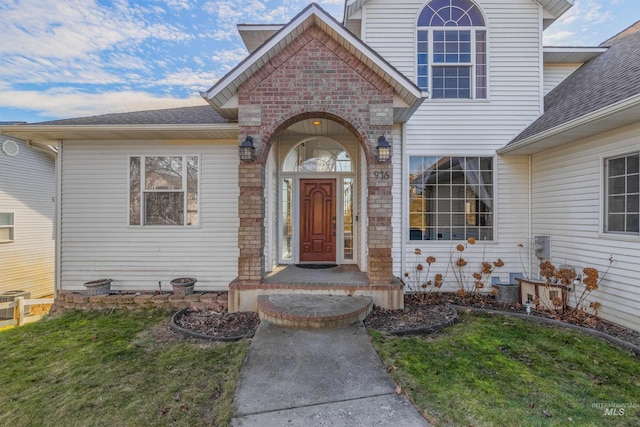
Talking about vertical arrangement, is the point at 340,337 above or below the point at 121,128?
below

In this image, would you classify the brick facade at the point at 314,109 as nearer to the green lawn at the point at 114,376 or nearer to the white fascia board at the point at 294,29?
the white fascia board at the point at 294,29

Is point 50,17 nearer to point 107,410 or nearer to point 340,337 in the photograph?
point 107,410

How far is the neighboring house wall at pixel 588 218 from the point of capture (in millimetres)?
4180

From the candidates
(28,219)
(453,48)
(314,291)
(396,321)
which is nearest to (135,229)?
(314,291)

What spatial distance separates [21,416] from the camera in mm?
2449

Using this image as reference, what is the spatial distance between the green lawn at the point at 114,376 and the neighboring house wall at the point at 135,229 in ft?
5.28

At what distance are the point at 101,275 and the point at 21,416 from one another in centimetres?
412

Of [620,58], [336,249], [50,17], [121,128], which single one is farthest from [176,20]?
[620,58]

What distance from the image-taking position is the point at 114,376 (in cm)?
303

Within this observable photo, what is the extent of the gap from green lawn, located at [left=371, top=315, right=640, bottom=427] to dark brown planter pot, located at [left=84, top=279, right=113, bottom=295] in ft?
17.3

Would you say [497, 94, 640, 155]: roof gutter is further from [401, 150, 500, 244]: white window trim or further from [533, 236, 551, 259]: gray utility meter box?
[533, 236, 551, 259]: gray utility meter box

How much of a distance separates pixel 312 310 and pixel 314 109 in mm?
3146

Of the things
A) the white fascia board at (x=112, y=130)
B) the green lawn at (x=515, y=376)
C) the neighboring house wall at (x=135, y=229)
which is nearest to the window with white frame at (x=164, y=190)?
the neighboring house wall at (x=135, y=229)

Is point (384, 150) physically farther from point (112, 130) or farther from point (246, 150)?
point (112, 130)
